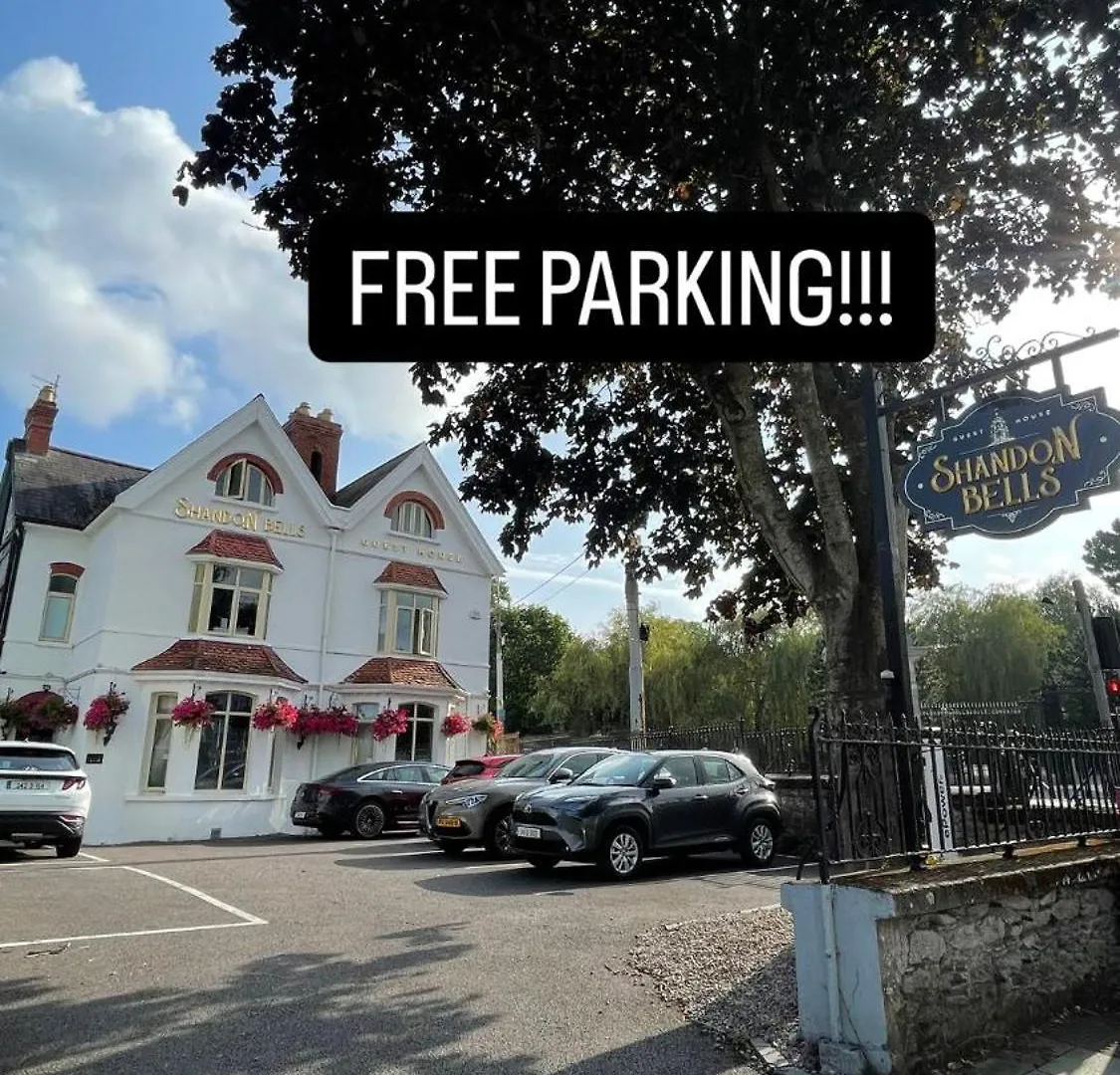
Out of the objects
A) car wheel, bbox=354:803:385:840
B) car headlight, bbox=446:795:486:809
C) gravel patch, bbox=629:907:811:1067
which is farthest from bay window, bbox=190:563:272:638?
gravel patch, bbox=629:907:811:1067

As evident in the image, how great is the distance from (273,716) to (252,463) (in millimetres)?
7177

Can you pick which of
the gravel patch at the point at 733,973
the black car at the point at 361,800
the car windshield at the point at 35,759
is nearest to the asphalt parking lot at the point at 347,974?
the gravel patch at the point at 733,973

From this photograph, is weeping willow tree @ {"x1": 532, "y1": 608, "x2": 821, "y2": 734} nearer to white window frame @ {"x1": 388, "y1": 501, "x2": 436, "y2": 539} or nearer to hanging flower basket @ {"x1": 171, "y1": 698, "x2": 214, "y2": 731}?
white window frame @ {"x1": 388, "y1": 501, "x2": 436, "y2": 539}

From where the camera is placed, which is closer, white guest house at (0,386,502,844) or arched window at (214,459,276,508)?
white guest house at (0,386,502,844)

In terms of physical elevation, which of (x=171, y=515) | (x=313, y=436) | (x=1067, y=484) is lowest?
(x=1067, y=484)

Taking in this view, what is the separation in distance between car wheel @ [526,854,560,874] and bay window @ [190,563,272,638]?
13.2m

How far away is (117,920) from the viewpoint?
8.16 meters

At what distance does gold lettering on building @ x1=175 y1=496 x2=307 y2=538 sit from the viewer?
22.4 m

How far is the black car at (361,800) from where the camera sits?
17406 mm

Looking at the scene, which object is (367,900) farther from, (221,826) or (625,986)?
(221,826)

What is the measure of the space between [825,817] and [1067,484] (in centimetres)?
313

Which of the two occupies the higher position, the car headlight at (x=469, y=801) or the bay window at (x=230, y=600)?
the bay window at (x=230, y=600)

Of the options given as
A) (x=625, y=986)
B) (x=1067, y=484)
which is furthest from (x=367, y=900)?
(x=1067, y=484)

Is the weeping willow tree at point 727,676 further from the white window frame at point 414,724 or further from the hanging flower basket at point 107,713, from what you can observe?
the hanging flower basket at point 107,713
